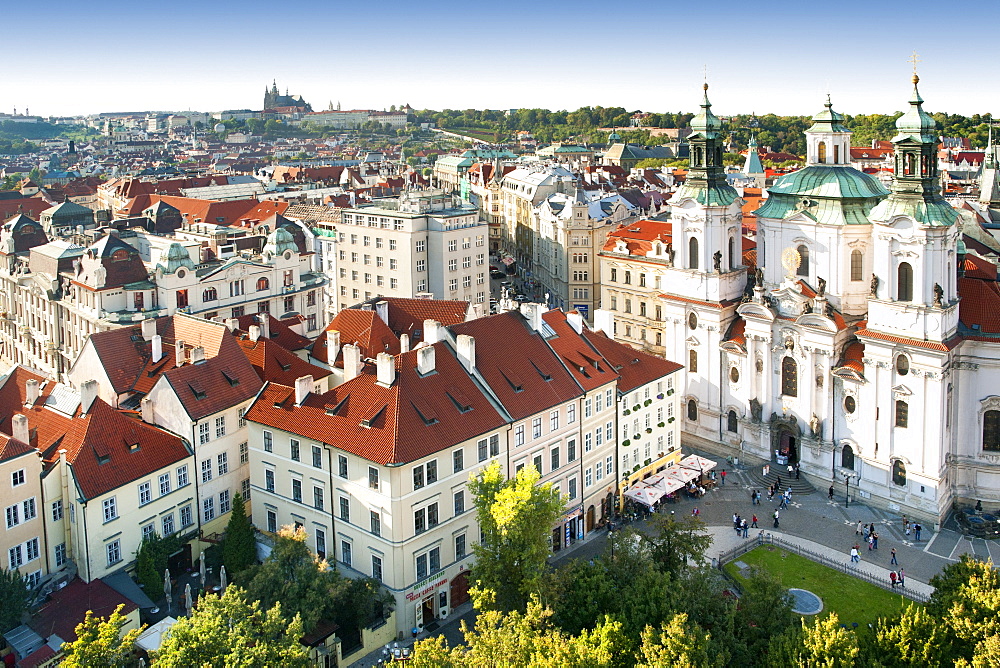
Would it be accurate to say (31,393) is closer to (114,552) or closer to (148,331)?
(148,331)

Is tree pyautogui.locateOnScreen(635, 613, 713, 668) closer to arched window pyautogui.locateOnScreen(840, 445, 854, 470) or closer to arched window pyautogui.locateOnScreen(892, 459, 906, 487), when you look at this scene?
arched window pyautogui.locateOnScreen(892, 459, 906, 487)

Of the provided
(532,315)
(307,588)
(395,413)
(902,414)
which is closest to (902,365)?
(902,414)

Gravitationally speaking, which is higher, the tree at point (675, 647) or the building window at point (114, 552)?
the tree at point (675, 647)

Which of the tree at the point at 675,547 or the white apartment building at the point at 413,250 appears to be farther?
the white apartment building at the point at 413,250

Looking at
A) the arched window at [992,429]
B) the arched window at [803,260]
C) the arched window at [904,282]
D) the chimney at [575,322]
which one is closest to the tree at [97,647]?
the chimney at [575,322]

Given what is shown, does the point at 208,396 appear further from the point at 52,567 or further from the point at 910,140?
the point at 910,140

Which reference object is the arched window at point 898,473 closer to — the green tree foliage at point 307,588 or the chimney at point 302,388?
the green tree foliage at point 307,588
